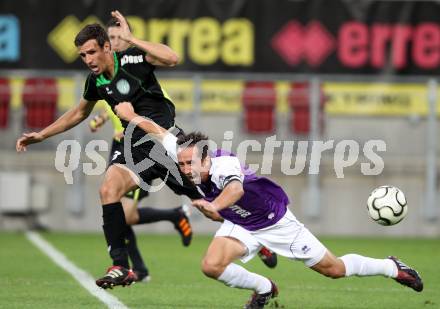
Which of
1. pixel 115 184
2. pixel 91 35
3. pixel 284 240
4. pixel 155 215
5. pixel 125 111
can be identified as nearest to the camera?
pixel 284 240

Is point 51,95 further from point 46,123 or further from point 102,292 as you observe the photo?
point 102,292

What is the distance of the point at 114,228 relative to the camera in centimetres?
847

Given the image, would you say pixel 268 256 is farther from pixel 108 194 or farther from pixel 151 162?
pixel 108 194

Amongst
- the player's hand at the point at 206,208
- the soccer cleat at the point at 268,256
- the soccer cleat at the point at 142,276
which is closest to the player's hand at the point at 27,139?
the soccer cleat at the point at 142,276

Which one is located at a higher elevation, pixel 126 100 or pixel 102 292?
pixel 126 100

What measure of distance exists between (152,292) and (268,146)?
22.0 feet

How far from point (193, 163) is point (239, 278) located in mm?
924

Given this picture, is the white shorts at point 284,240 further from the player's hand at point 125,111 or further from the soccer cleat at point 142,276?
the soccer cleat at point 142,276

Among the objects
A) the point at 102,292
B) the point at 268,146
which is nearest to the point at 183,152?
the point at 102,292

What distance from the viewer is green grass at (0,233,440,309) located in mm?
8703

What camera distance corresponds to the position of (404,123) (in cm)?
1606

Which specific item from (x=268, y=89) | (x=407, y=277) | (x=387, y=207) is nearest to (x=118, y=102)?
(x=387, y=207)

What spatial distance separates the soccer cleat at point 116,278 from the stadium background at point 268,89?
25.1ft

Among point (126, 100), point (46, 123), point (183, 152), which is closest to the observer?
point (183, 152)
